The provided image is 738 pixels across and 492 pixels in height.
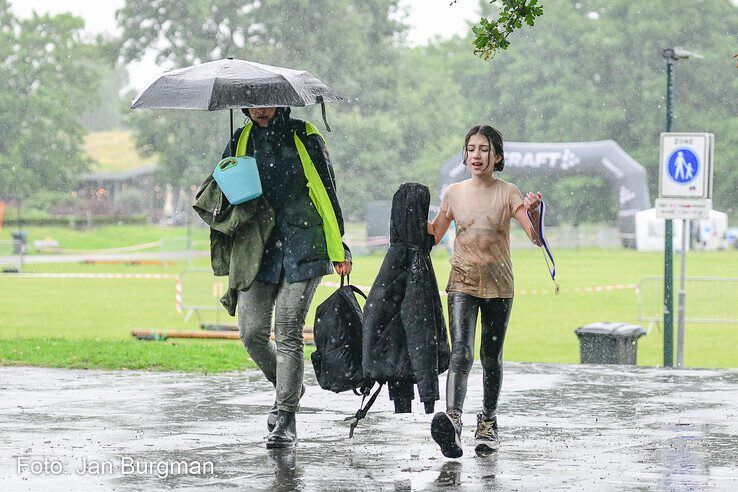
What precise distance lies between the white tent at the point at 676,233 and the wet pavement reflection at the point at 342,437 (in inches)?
1733

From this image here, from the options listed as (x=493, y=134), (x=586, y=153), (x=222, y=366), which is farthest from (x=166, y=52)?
(x=493, y=134)

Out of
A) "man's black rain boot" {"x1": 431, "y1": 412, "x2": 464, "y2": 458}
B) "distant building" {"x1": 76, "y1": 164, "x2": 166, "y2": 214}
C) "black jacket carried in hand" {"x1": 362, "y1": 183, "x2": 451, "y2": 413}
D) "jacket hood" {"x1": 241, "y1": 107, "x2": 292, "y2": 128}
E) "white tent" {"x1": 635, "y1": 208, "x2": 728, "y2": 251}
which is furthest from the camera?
"distant building" {"x1": 76, "y1": 164, "x2": 166, "y2": 214}

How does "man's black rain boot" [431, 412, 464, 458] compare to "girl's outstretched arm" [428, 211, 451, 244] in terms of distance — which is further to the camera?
"girl's outstretched arm" [428, 211, 451, 244]

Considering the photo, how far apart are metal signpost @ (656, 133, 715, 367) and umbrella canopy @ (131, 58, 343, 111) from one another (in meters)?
8.13

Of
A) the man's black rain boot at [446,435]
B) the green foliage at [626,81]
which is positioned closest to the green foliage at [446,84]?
the green foliage at [626,81]

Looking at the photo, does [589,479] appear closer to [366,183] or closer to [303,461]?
[303,461]

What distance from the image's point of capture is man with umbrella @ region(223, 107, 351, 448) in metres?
Result: 7.38

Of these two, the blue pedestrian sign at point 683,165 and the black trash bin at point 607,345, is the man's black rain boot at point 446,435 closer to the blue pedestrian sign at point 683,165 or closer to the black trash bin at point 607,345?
the black trash bin at point 607,345

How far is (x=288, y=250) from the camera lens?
7379 mm

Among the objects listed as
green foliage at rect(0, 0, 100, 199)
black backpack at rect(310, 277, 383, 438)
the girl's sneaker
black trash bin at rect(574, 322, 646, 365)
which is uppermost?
green foliage at rect(0, 0, 100, 199)

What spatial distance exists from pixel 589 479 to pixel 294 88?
2.62 metres

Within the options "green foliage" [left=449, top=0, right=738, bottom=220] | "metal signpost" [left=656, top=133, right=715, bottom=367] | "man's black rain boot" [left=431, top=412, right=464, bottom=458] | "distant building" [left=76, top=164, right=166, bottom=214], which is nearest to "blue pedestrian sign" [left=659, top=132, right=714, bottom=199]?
"metal signpost" [left=656, top=133, right=715, bottom=367]

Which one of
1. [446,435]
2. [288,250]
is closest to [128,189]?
[288,250]

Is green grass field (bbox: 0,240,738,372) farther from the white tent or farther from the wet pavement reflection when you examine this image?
the white tent
